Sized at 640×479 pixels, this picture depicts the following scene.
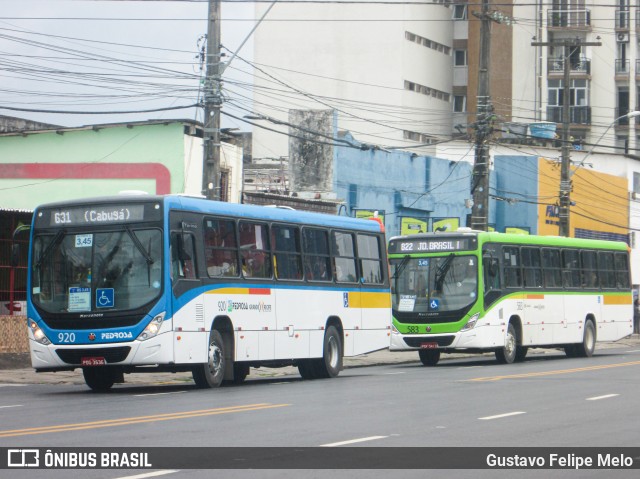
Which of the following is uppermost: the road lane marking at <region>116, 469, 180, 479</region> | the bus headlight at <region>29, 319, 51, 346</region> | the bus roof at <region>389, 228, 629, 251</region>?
the bus roof at <region>389, 228, 629, 251</region>

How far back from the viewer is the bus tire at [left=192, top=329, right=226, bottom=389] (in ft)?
67.3

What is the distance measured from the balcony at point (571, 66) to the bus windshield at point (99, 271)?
62075mm

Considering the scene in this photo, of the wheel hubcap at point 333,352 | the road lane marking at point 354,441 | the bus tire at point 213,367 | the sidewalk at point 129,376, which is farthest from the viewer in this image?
the wheel hubcap at point 333,352

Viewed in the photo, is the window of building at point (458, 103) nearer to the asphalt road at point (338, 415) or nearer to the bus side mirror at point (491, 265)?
the bus side mirror at point (491, 265)

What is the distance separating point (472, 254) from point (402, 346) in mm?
2685

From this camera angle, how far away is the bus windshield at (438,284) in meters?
29.7

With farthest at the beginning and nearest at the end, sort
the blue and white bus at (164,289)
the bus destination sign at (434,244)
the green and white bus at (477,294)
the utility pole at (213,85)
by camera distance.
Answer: the bus destination sign at (434,244)
the green and white bus at (477,294)
the utility pole at (213,85)
the blue and white bus at (164,289)

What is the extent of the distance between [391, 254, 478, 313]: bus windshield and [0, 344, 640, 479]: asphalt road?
632cm

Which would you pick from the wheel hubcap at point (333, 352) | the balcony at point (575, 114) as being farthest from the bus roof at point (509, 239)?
the balcony at point (575, 114)

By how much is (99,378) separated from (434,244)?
11.4 m

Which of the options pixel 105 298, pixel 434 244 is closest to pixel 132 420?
pixel 105 298

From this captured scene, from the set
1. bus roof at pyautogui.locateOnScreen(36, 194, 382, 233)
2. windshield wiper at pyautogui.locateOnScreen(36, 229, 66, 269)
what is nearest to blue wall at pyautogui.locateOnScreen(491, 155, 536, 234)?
bus roof at pyautogui.locateOnScreen(36, 194, 382, 233)

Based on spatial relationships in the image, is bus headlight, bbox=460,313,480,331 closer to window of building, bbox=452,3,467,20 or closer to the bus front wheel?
the bus front wheel

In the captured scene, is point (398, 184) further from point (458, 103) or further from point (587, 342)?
point (458, 103)
